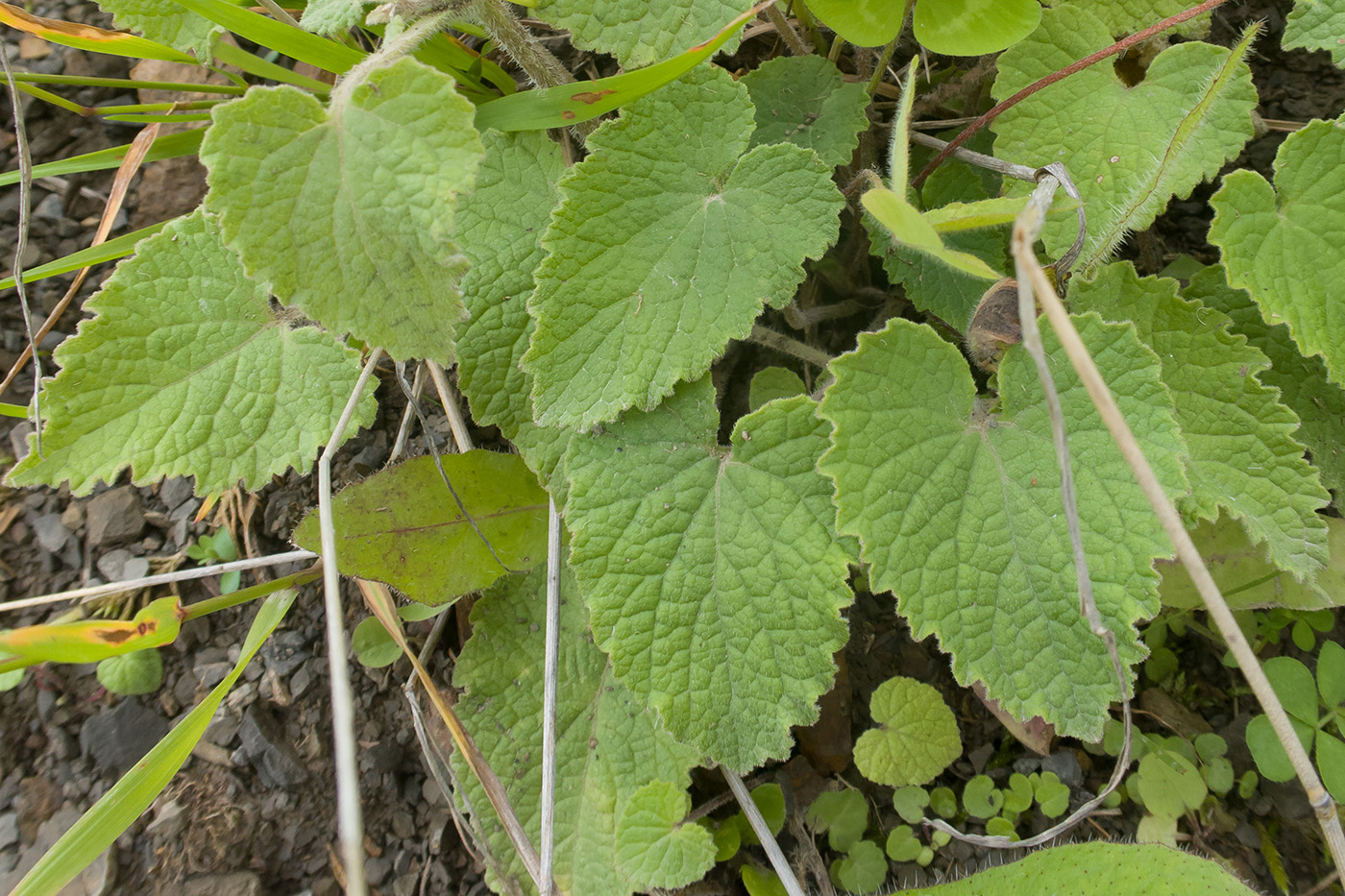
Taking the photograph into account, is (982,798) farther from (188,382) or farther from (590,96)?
(188,382)

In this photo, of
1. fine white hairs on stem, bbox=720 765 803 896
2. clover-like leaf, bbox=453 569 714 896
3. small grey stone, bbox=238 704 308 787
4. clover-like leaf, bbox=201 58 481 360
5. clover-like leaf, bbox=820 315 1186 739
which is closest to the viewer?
clover-like leaf, bbox=201 58 481 360

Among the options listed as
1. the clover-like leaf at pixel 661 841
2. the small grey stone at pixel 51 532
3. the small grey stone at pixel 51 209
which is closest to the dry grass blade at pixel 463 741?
the clover-like leaf at pixel 661 841

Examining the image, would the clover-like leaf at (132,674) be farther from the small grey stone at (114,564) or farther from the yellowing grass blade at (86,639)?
the yellowing grass blade at (86,639)

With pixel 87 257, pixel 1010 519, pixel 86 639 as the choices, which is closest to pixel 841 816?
pixel 1010 519

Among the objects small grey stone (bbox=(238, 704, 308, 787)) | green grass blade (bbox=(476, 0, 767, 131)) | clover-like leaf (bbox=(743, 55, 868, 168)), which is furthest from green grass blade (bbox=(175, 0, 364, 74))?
small grey stone (bbox=(238, 704, 308, 787))

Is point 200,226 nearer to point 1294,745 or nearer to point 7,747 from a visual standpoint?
point 7,747

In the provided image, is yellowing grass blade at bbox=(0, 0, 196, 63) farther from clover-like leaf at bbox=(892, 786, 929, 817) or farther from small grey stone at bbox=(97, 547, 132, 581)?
clover-like leaf at bbox=(892, 786, 929, 817)
